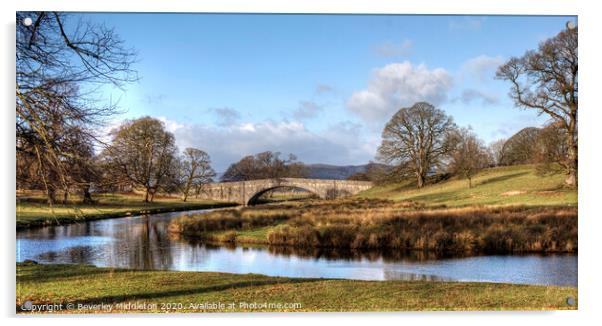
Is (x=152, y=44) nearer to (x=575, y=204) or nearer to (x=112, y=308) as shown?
(x=112, y=308)

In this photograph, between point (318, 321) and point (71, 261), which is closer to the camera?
point (318, 321)

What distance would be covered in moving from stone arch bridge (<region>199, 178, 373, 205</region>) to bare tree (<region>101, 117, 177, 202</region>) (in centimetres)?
301

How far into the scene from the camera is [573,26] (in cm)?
914

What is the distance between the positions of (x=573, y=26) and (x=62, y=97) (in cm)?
913

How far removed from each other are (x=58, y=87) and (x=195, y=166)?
12.2 ft

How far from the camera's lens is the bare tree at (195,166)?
1075 cm

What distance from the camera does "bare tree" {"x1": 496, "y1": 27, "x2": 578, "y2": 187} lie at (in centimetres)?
977

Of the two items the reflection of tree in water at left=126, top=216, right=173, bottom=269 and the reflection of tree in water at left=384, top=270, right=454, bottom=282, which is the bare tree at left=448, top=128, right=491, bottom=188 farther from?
the reflection of tree in water at left=126, top=216, right=173, bottom=269

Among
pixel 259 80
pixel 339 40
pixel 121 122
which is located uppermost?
pixel 339 40

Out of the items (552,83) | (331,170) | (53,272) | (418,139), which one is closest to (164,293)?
(53,272)

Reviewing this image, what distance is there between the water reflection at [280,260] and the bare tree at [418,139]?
2.55m

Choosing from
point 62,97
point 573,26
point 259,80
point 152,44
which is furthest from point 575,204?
point 62,97

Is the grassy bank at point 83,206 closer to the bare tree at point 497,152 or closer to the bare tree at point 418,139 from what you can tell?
the bare tree at point 418,139

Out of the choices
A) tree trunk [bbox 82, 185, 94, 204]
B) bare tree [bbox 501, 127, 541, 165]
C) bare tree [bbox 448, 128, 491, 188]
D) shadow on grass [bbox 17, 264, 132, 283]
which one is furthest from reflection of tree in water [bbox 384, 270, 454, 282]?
tree trunk [bbox 82, 185, 94, 204]
